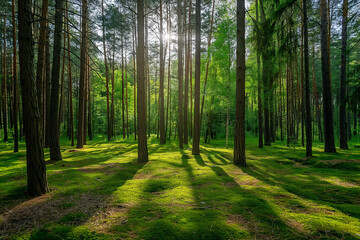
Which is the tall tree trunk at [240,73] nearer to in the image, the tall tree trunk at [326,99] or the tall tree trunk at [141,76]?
the tall tree trunk at [141,76]

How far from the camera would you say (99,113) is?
30.6 meters

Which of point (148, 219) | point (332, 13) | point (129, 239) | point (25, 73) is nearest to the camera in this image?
point (129, 239)

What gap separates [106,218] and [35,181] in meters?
2.14

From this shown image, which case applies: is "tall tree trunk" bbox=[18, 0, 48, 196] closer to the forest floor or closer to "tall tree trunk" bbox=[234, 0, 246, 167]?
the forest floor

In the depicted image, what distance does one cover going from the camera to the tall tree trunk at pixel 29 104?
142 inches

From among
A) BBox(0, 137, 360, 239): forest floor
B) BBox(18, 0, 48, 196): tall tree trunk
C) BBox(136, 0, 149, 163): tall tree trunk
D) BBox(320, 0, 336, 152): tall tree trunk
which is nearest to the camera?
BBox(0, 137, 360, 239): forest floor

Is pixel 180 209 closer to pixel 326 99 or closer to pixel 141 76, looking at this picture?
pixel 141 76

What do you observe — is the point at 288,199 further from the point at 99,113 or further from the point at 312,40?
the point at 99,113

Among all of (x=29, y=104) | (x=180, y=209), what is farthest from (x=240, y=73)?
(x=29, y=104)

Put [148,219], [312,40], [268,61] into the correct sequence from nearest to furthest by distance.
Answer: [148,219] → [268,61] → [312,40]

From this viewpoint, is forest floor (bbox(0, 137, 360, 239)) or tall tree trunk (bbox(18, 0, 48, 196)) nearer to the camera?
forest floor (bbox(0, 137, 360, 239))

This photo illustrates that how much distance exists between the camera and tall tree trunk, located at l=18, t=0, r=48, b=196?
3600 mm

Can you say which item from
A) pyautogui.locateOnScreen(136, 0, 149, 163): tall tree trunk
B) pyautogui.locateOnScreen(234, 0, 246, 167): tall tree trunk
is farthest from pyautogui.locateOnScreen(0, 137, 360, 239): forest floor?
pyautogui.locateOnScreen(136, 0, 149, 163): tall tree trunk

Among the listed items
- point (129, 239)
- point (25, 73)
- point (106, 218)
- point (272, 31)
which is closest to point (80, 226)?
point (106, 218)
